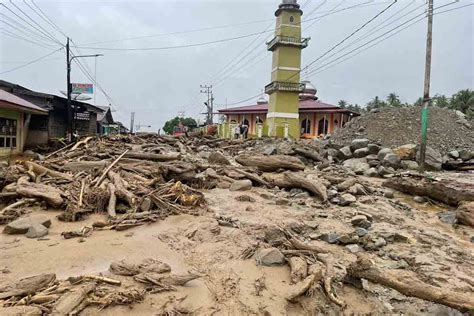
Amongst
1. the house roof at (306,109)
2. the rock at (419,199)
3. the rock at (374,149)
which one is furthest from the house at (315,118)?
the rock at (419,199)

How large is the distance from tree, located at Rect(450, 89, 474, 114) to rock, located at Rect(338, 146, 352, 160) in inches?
885

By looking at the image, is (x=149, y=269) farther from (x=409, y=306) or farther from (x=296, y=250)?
(x=409, y=306)

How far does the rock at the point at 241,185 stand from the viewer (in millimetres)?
10203

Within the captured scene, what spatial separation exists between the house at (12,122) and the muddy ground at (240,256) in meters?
7.69

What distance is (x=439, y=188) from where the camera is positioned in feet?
30.7

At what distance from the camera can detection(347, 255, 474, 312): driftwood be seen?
376cm

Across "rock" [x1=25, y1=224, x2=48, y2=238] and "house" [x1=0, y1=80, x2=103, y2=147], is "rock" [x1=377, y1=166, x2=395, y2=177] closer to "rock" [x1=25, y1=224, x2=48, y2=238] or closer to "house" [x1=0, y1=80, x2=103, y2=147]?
"rock" [x1=25, y1=224, x2=48, y2=238]

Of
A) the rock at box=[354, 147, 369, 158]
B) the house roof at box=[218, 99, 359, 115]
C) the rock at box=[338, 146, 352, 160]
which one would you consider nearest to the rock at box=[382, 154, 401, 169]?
the rock at box=[354, 147, 369, 158]

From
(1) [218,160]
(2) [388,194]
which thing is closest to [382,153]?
(2) [388,194]

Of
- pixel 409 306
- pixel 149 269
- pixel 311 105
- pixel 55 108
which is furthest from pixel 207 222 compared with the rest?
pixel 311 105

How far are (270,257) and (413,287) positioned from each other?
1850mm

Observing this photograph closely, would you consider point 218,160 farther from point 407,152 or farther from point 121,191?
point 407,152

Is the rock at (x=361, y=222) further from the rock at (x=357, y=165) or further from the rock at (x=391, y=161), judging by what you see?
the rock at (x=391, y=161)

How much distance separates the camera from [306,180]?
10.2 m
